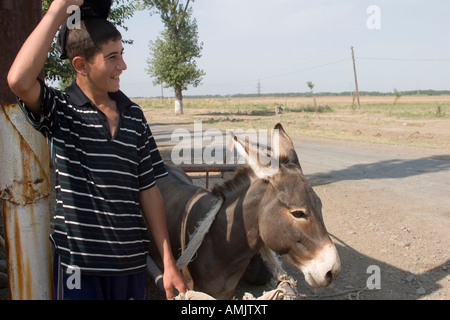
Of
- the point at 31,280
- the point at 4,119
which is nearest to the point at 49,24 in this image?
the point at 4,119

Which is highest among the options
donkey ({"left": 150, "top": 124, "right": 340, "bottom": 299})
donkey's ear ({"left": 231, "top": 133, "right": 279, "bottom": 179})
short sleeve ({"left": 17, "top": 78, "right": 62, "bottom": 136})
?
short sleeve ({"left": 17, "top": 78, "right": 62, "bottom": 136})

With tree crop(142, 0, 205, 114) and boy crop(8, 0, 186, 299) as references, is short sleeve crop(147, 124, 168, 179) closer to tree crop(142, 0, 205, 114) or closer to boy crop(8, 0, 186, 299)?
boy crop(8, 0, 186, 299)

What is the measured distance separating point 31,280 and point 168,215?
4.45 ft

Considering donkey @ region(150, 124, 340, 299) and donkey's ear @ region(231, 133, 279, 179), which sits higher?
donkey's ear @ region(231, 133, 279, 179)

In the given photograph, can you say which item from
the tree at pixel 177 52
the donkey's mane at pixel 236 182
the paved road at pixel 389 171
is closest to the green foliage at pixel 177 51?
the tree at pixel 177 52

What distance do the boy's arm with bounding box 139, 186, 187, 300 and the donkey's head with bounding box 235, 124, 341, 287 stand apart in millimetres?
651

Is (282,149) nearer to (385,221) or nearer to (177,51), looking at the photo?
(385,221)

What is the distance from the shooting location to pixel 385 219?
6641 millimetres

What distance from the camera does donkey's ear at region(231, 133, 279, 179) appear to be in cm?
254

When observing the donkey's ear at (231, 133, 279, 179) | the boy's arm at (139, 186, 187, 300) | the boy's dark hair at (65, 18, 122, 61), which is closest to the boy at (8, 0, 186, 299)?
the boy's dark hair at (65, 18, 122, 61)

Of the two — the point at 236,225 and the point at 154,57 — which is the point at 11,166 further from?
the point at 154,57

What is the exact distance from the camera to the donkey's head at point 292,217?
2.36 metres

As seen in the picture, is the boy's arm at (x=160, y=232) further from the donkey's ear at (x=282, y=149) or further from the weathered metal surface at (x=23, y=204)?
the donkey's ear at (x=282, y=149)

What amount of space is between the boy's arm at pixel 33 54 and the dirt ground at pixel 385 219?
2.83 meters
